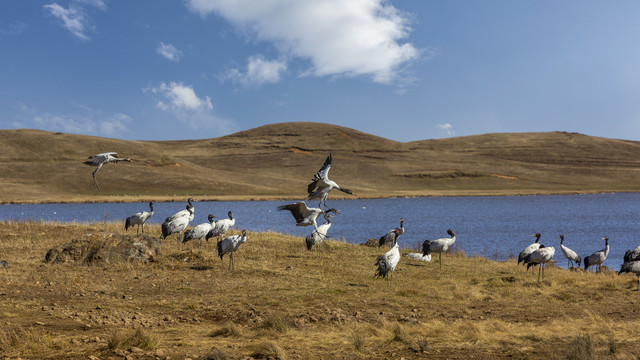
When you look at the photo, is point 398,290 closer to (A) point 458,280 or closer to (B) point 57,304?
(A) point 458,280

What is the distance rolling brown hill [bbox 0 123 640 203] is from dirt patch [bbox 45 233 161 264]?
217 feet

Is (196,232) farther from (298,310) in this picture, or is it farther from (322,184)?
(298,310)

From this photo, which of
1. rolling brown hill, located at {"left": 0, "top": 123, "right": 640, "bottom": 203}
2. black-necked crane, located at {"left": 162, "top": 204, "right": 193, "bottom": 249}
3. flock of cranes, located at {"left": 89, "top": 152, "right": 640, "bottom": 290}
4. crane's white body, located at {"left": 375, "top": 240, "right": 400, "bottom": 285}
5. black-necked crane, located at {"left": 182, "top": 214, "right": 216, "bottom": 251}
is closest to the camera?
crane's white body, located at {"left": 375, "top": 240, "right": 400, "bottom": 285}

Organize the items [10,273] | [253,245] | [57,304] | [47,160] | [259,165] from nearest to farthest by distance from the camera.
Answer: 1. [57,304]
2. [10,273]
3. [253,245]
4. [47,160]
5. [259,165]

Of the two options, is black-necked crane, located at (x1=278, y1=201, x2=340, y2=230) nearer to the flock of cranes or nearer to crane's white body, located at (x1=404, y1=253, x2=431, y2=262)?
the flock of cranes

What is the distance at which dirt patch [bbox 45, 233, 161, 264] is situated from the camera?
1872cm

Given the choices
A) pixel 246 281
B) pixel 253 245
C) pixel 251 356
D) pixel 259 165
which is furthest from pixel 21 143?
pixel 251 356

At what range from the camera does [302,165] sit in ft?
462

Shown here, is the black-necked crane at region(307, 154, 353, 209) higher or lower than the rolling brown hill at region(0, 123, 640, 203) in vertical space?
lower

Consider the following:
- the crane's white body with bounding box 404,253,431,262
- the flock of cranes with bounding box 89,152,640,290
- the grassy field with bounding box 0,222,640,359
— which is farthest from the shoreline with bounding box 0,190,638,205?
the crane's white body with bounding box 404,253,431,262

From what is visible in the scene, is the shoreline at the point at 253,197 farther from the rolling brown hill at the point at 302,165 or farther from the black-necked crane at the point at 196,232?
the black-necked crane at the point at 196,232

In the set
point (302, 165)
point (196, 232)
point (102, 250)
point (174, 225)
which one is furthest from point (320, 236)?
point (302, 165)

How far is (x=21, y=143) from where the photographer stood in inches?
4614

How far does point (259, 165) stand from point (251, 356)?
134 meters
